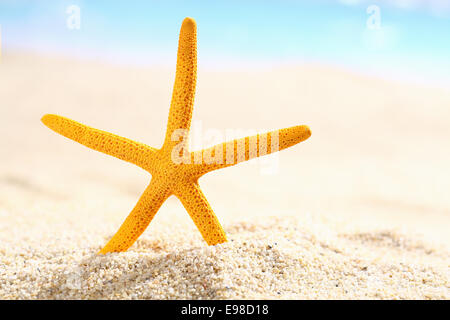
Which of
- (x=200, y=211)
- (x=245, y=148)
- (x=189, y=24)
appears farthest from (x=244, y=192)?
(x=189, y=24)

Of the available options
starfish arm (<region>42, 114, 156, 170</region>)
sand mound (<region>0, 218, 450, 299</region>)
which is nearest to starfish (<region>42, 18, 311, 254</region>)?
starfish arm (<region>42, 114, 156, 170</region>)

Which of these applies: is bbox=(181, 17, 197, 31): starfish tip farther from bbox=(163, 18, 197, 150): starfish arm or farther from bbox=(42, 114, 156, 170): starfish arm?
bbox=(42, 114, 156, 170): starfish arm

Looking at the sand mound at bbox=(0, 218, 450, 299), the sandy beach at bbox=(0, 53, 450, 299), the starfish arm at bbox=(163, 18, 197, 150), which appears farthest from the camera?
the starfish arm at bbox=(163, 18, 197, 150)

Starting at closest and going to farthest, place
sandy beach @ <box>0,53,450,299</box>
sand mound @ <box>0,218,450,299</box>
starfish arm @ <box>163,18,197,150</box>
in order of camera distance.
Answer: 1. sand mound @ <box>0,218,450,299</box>
2. sandy beach @ <box>0,53,450,299</box>
3. starfish arm @ <box>163,18,197,150</box>

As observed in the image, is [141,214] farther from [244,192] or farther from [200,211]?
[244,192]

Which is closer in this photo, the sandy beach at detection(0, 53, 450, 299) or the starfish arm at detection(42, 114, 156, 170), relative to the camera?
the sandy beach at detection(0, 53, 450, 299)
